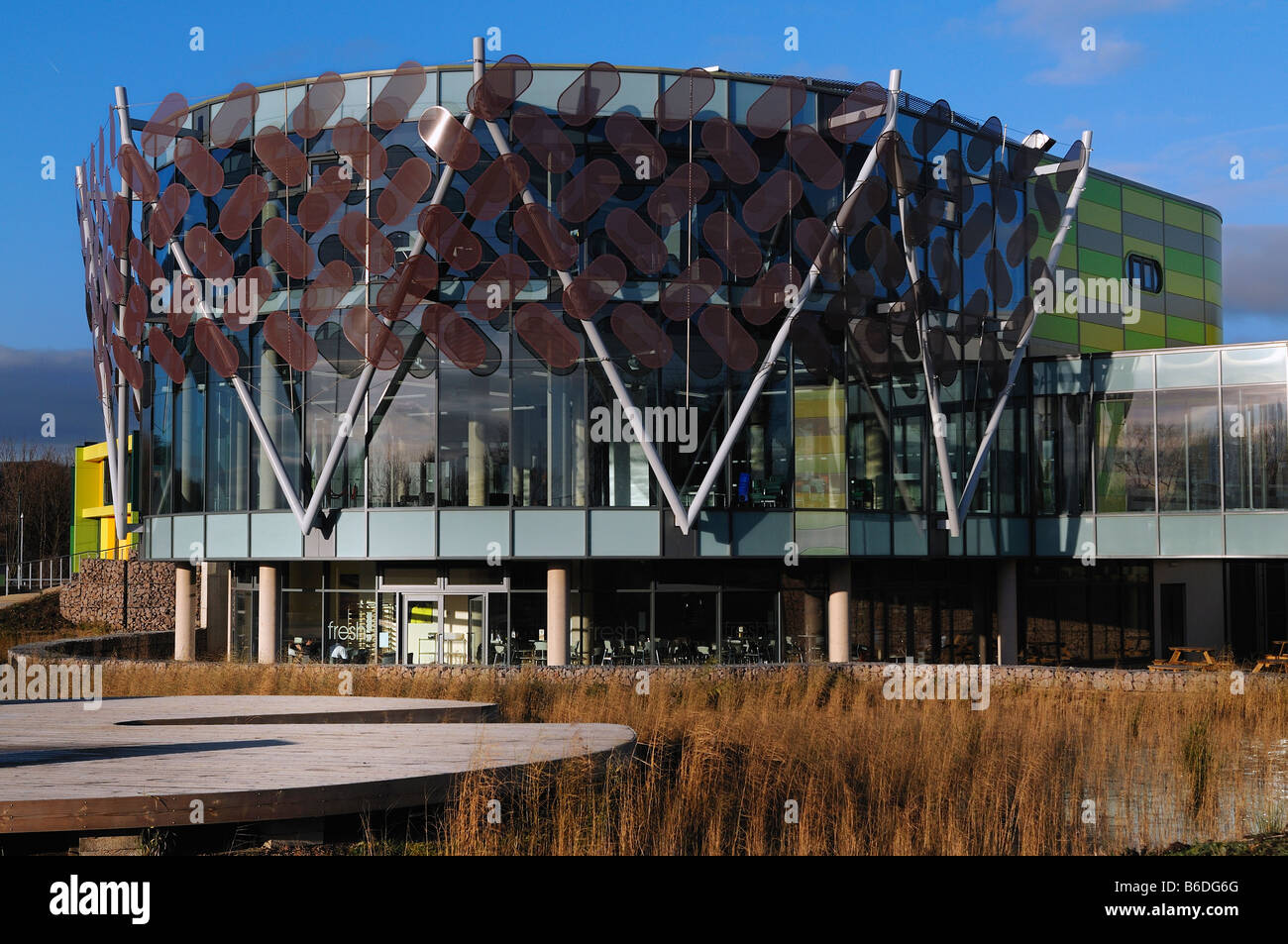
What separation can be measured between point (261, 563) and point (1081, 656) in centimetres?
2226

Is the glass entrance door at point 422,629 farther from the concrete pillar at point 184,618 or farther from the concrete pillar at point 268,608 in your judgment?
the concrete pillar at point 184,618

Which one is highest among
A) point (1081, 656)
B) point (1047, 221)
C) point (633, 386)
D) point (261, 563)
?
point (1047, 221)

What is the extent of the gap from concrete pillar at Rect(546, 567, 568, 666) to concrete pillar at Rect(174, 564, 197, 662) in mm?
10841

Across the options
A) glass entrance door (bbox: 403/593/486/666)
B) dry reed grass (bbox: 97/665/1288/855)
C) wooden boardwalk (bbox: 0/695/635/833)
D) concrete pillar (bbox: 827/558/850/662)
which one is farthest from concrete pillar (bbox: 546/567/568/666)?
wooden boardwalk (bbox: 0/695/635/833)

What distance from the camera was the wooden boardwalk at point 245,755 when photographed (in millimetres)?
7953

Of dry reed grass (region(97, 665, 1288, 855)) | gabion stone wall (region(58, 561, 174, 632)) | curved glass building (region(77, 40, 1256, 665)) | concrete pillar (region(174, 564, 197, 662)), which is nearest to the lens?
dry reed grass (region(97, 665, 1288, 855))

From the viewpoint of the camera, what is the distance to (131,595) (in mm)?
43656

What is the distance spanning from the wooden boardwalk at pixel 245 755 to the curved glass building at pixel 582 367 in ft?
47.8

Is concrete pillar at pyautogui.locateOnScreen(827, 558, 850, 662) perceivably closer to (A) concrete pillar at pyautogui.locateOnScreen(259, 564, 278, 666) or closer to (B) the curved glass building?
(B) the curved glass building

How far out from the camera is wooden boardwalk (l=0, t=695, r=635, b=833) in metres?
7.95

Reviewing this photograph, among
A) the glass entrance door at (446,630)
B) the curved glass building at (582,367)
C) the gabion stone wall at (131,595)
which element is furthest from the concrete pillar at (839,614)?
the gabion stone wall at (131,595)
